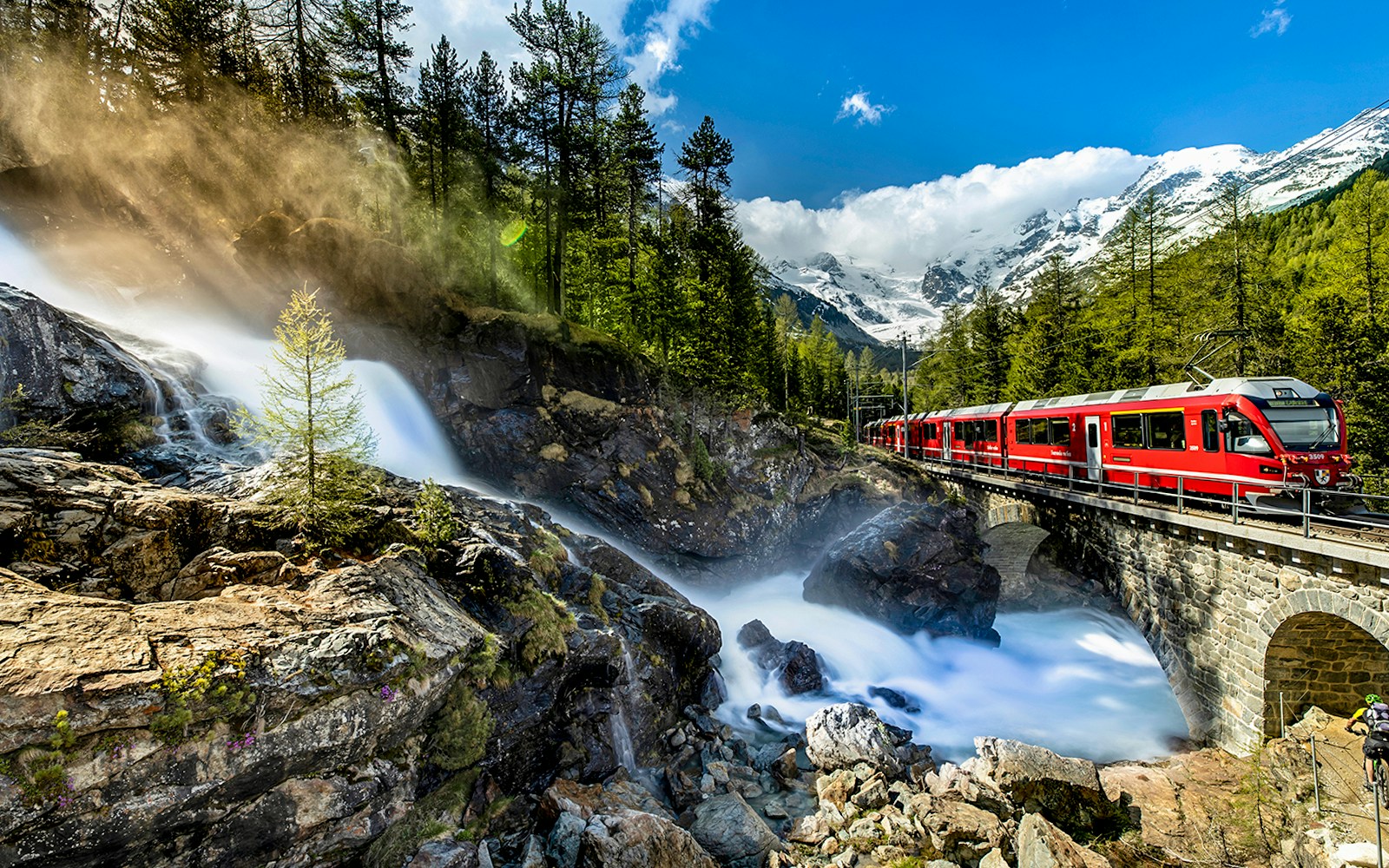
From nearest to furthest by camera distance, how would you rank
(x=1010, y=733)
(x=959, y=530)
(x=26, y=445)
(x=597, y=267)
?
(x=26, y=445), (x=1010, y=733), (x=959, y=530), (x=597, y=267)

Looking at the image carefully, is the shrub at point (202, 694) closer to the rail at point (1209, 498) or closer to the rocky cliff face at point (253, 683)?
the rocky cliff face at point (253, 683)

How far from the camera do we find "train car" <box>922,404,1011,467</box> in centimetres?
2581

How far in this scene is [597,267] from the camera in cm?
3022

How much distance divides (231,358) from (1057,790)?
27.3 m

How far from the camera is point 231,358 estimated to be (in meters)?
19.0

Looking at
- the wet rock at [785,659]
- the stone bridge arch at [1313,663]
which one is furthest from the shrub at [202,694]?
the stone bridge arch at [1313,663]

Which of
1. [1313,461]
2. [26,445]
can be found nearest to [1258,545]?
[1313,461]

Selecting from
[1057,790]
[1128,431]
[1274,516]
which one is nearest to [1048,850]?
[1057,790]

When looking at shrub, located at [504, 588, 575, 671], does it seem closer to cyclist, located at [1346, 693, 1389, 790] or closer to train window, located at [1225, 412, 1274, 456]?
cyclist, located at [1346, 693, 1389, 790]

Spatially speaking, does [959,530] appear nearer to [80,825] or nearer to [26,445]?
[80,825]

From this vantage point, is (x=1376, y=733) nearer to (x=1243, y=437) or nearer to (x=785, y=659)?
(x=1243, y=437)

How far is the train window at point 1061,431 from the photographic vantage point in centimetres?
2050

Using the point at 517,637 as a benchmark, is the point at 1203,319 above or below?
above

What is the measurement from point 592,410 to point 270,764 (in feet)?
63.0
